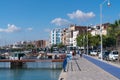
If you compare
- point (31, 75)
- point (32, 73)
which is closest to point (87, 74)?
point (31, 75)

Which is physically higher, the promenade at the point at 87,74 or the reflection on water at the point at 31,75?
the promenade at the point at 87,74

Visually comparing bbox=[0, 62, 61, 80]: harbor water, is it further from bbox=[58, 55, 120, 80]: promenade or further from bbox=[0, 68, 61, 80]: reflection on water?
bbox=[58, 55, 120, 80]: promenade

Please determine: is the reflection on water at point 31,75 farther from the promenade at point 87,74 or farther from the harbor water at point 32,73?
the promenade at point 87,74

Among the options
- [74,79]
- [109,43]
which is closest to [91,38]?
[109,43]

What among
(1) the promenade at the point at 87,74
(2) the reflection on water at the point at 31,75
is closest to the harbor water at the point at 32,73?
(2) the reflection on water at the point at 31,75

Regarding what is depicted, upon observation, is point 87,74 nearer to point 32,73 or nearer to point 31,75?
point 31,75

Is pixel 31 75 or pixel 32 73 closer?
pixel 31 75

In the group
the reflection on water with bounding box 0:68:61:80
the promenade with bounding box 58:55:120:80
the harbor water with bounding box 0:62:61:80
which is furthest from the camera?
A: the harbor water with bounding box 0:62:61:80

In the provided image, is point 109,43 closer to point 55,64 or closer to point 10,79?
point 55,64

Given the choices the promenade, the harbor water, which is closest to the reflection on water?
the harbor water

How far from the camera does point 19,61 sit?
81.2 metres

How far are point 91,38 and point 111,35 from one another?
13.6 metres

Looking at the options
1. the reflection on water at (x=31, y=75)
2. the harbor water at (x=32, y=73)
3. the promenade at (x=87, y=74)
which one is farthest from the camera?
the harbor water at (x=32, y=73)

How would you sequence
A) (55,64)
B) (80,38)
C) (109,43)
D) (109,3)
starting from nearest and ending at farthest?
(109,3), (55,64), (109,43), (80,38)
